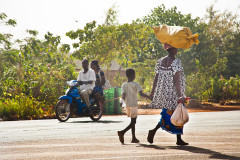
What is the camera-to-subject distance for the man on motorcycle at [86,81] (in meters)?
13.1

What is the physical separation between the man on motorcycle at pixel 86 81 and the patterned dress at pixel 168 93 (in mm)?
5604

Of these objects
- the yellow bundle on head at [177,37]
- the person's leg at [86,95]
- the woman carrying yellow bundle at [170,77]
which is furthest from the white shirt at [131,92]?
the person's leg at [86,95]

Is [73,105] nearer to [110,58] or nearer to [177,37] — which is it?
[177,37]

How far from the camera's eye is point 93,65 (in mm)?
13703

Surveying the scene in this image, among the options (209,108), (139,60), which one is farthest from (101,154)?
(139,60)

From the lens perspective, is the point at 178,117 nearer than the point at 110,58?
Yes

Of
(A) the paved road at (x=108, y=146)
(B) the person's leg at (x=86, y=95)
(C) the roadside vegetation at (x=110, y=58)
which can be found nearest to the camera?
(A) the paved road at (x=108, y=146)

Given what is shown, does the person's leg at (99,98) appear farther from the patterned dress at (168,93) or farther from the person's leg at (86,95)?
the patterned dress at (168,93)

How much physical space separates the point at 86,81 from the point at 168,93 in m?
5.98

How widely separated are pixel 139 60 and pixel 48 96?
75.6ft

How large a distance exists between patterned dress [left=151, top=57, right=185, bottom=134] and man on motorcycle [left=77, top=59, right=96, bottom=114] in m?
5.60

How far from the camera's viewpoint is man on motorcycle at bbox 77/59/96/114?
1313cm

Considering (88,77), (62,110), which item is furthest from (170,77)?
(62,110)

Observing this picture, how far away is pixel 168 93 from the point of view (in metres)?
7.51
